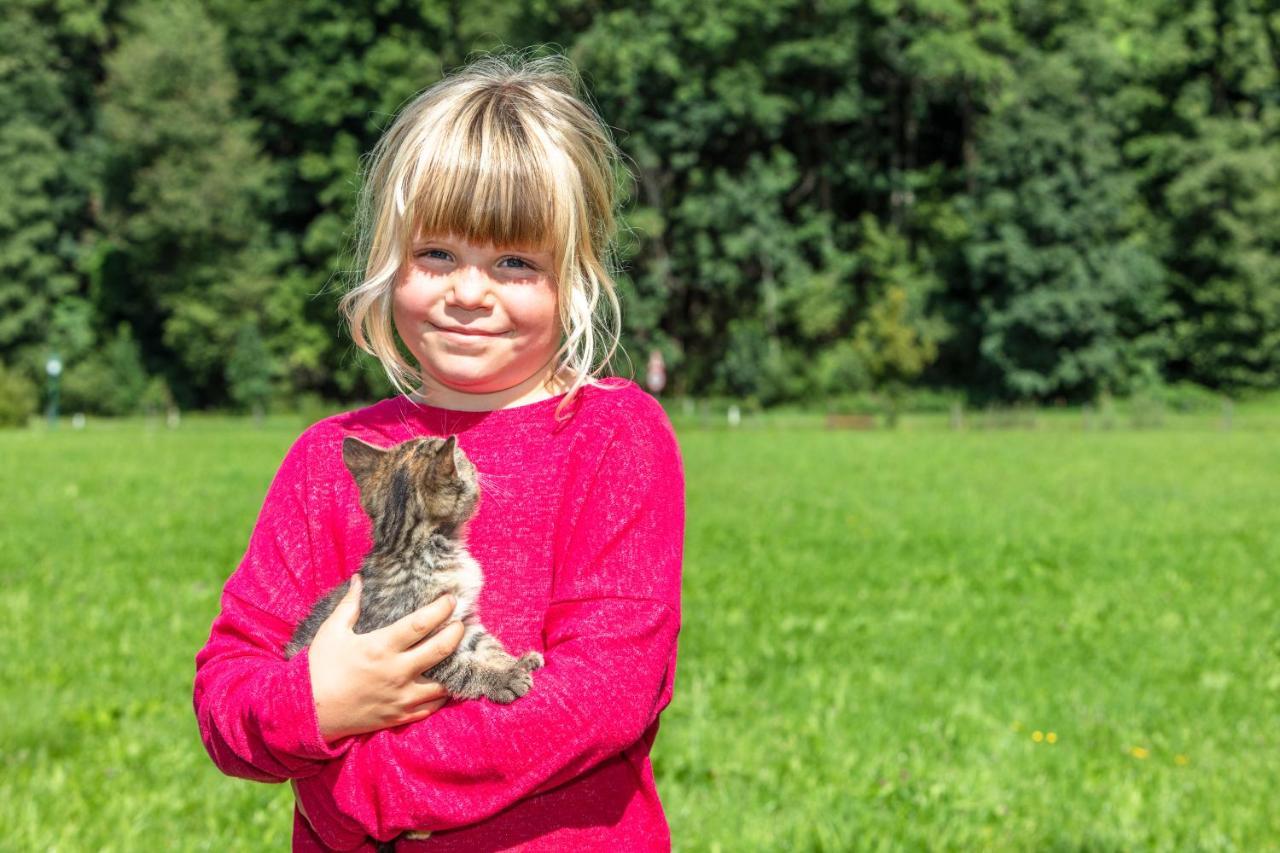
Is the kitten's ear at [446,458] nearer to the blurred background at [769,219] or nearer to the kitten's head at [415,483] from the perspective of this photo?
the kitten's head at [415,483]

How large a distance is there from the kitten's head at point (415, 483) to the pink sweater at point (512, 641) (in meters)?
0.10

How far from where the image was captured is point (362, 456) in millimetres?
2303

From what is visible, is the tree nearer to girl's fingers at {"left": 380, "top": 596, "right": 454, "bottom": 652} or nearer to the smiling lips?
the smiling lips

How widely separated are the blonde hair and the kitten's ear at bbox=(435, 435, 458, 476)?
13.0 inches

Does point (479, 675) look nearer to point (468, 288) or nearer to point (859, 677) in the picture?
point (468, 288)

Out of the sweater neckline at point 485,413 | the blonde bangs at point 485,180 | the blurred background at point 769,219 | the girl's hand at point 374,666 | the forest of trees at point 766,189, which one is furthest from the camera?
the forest of trees at point 766,189

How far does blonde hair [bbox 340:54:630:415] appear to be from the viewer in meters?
2.27

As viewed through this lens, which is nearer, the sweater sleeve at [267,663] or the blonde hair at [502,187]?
the sweater sleeve at [267,663]

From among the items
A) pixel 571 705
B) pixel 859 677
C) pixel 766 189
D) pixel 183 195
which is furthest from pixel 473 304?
pixel 183 195

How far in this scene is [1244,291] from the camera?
58156 mm

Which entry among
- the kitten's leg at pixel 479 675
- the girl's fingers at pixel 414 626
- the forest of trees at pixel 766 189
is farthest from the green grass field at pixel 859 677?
the forest of trees at pixel 766 189

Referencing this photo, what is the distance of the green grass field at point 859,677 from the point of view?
20.1 feet

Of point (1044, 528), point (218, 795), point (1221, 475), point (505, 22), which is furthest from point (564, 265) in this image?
point (505, 22)

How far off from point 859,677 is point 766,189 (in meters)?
52.9
